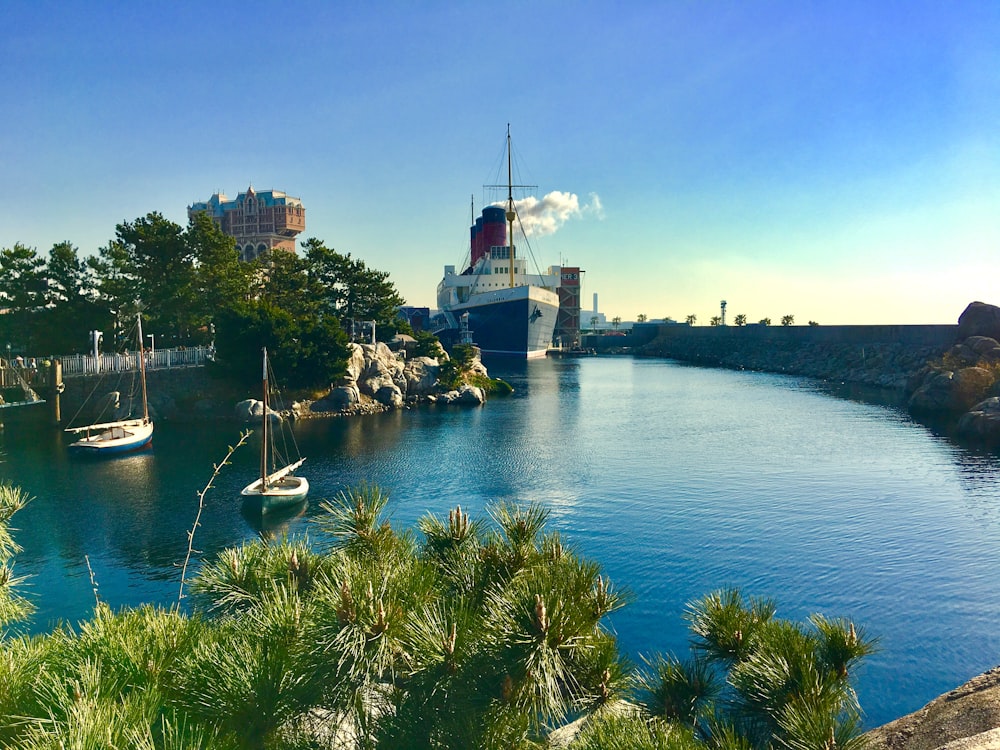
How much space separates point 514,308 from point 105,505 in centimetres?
9477

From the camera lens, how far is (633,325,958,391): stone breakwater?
86375mm

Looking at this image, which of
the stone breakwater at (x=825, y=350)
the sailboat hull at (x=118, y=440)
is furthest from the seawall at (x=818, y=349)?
the sailboat hull at (x=118, y=440)

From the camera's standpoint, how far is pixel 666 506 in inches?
1319

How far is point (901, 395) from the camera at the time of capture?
75125 millimetres

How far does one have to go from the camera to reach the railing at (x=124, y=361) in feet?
185

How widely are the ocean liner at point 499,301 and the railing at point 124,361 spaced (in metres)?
65.9

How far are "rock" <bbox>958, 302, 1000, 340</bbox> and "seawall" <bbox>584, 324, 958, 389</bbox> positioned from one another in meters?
3.43

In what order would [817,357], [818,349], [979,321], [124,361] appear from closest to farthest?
[124,361], [979,321], [817,357], [818,349]

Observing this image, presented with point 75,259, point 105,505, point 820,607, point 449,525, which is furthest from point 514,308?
point 449,525

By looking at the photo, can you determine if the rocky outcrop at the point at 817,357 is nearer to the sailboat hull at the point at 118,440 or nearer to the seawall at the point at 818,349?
the seawall at the point at 818,349

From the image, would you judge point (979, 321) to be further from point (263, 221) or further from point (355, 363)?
point (263, 221)

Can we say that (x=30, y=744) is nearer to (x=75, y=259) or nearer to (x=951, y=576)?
(x=951, y=576)

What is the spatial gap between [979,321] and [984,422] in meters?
31.2

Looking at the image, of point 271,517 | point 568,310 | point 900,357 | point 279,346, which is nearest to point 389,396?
point 279,346
